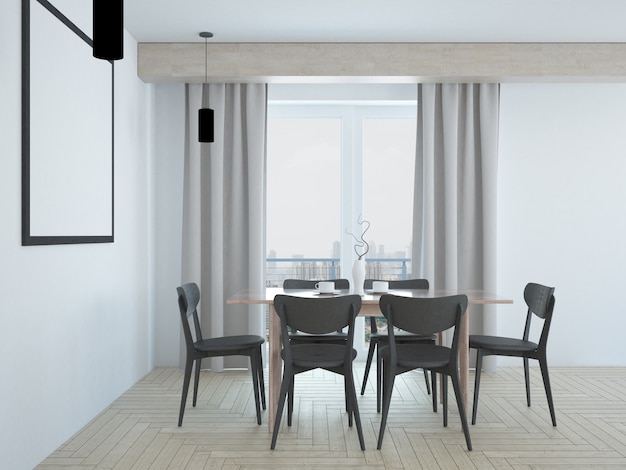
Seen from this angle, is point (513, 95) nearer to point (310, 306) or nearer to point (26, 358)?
point (310, 306)

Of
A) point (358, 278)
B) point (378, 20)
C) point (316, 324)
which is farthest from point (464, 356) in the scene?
point (378, 20)

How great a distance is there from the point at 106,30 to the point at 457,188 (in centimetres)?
361

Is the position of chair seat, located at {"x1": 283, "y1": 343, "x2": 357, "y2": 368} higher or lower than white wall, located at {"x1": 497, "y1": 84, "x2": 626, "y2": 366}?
lower

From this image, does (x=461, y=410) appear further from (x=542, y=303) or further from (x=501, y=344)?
(x=542, y=303)

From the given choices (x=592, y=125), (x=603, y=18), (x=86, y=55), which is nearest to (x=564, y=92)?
(x=592, y=125)

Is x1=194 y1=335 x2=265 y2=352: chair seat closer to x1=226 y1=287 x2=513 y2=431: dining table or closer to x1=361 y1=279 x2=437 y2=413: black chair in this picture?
x1=226 y1=287 x2=513 y2=431: dining table

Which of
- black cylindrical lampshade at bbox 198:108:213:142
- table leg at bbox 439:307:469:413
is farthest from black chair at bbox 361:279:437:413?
black cylindrical lampshade at bbox 198:108:213:142

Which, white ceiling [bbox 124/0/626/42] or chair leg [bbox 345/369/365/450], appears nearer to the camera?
chair leg [bbox 345/369/365/450]

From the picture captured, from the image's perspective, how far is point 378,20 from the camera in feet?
14.0

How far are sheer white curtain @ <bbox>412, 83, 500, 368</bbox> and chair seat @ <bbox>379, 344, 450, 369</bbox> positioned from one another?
4.79 ft

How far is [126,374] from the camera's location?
4.43 metres

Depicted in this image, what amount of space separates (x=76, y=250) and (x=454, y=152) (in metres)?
3.14

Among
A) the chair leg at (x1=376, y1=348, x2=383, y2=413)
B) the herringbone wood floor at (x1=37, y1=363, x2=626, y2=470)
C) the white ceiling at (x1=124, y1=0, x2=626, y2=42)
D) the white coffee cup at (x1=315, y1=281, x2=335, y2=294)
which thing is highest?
the white ceiling at (x1=124, y1=0, x2=626, y2=42)

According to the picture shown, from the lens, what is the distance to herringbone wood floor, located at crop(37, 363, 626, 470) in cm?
306
